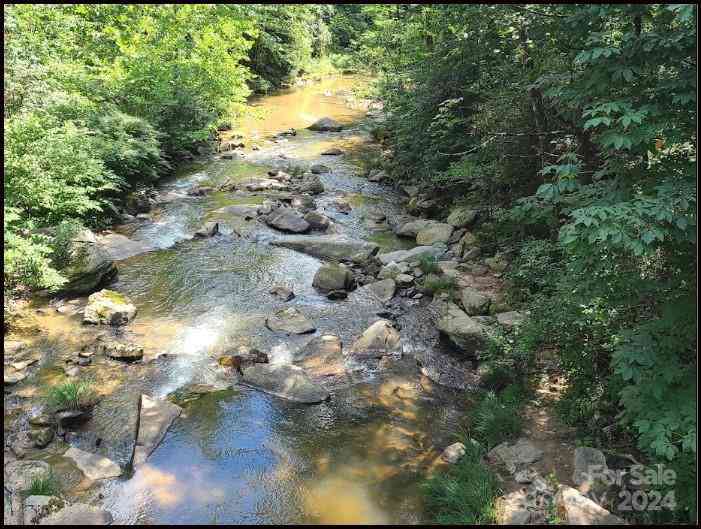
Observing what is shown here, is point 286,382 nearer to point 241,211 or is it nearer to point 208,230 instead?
point 208,230

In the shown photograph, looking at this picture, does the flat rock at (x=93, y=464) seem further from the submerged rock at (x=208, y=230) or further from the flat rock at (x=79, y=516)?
the submerged rock at (x=208, y=230)

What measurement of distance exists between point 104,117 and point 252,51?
19175mm

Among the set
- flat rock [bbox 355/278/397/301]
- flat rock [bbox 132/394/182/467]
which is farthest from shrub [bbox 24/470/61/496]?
flat rock [bbox 355/278/397/301]

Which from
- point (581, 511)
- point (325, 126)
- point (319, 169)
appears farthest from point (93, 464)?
point (325, 126)

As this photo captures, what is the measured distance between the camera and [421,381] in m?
6.95

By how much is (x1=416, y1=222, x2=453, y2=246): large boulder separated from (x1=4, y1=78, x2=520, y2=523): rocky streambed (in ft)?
0.13

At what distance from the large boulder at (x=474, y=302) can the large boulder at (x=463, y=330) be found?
0.23m

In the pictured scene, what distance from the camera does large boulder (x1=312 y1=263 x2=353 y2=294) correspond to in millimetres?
9357

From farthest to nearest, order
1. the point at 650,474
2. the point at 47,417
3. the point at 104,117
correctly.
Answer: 1. the point at 104,117
2. the point at 47,417
3. the point at 650,474

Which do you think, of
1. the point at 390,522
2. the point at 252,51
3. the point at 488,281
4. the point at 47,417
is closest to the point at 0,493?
the point at 47,417

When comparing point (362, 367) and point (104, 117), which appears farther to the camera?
point (104, 117)

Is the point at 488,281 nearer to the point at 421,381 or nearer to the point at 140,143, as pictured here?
the point at 421,381

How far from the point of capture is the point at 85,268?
866 cm

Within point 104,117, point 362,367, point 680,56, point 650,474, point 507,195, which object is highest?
point 680,56
